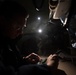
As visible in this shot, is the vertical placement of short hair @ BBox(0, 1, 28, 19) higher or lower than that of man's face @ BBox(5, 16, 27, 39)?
higher

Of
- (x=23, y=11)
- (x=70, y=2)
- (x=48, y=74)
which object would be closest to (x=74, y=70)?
(x=70, y=2)

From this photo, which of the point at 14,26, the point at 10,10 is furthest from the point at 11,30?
the point at 10,10

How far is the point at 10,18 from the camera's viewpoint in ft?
4.44

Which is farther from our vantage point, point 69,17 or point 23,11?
point 69,17

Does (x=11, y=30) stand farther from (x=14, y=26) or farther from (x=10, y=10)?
(x=10, y=10)

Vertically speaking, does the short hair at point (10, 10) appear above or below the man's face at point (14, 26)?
above

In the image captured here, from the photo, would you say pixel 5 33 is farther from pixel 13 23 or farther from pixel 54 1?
pixel 54 1

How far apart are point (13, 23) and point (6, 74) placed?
396mm

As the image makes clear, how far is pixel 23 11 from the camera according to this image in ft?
4.61

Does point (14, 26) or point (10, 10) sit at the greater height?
point (10, 10)

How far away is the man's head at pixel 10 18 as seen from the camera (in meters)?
1.35

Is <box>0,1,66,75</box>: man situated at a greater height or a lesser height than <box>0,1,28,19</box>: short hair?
lesser

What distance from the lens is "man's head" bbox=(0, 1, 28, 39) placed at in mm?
1352

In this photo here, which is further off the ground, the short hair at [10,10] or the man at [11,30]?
the short hair at [10,10]
